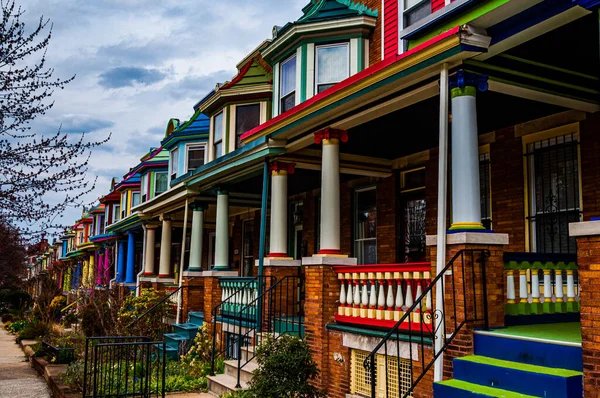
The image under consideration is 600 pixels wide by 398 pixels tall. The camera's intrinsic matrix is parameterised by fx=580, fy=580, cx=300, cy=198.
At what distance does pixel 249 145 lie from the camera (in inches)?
489

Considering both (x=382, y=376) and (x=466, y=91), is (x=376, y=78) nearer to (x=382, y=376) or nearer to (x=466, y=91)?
(x=466, y=91)

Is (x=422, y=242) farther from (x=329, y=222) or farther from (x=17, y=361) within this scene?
(x=17, y=361)

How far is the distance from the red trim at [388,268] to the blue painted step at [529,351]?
4.20 ft

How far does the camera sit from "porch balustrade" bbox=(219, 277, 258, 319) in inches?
476

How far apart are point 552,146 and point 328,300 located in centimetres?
433

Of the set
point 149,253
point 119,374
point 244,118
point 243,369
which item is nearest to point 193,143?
point 244,118

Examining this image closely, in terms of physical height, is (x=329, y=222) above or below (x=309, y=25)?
below

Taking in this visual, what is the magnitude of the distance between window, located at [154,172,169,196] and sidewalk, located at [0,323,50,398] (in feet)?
28.0

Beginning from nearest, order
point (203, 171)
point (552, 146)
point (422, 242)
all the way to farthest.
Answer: point (552, 146), point (422, 242), point (203, 171)

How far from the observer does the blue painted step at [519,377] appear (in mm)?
5086

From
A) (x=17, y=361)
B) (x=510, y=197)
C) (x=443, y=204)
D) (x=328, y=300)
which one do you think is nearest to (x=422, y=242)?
(x=510, y=197)

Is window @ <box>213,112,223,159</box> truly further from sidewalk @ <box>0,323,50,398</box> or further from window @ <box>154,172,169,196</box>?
window @ <box>154,172,169,196</box>

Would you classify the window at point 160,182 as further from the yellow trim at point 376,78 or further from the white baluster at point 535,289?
the white baluster at point 535,289

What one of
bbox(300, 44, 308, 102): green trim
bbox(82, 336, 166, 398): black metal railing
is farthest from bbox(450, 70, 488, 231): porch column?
bbox(300, 44, 308, 102): green trim
